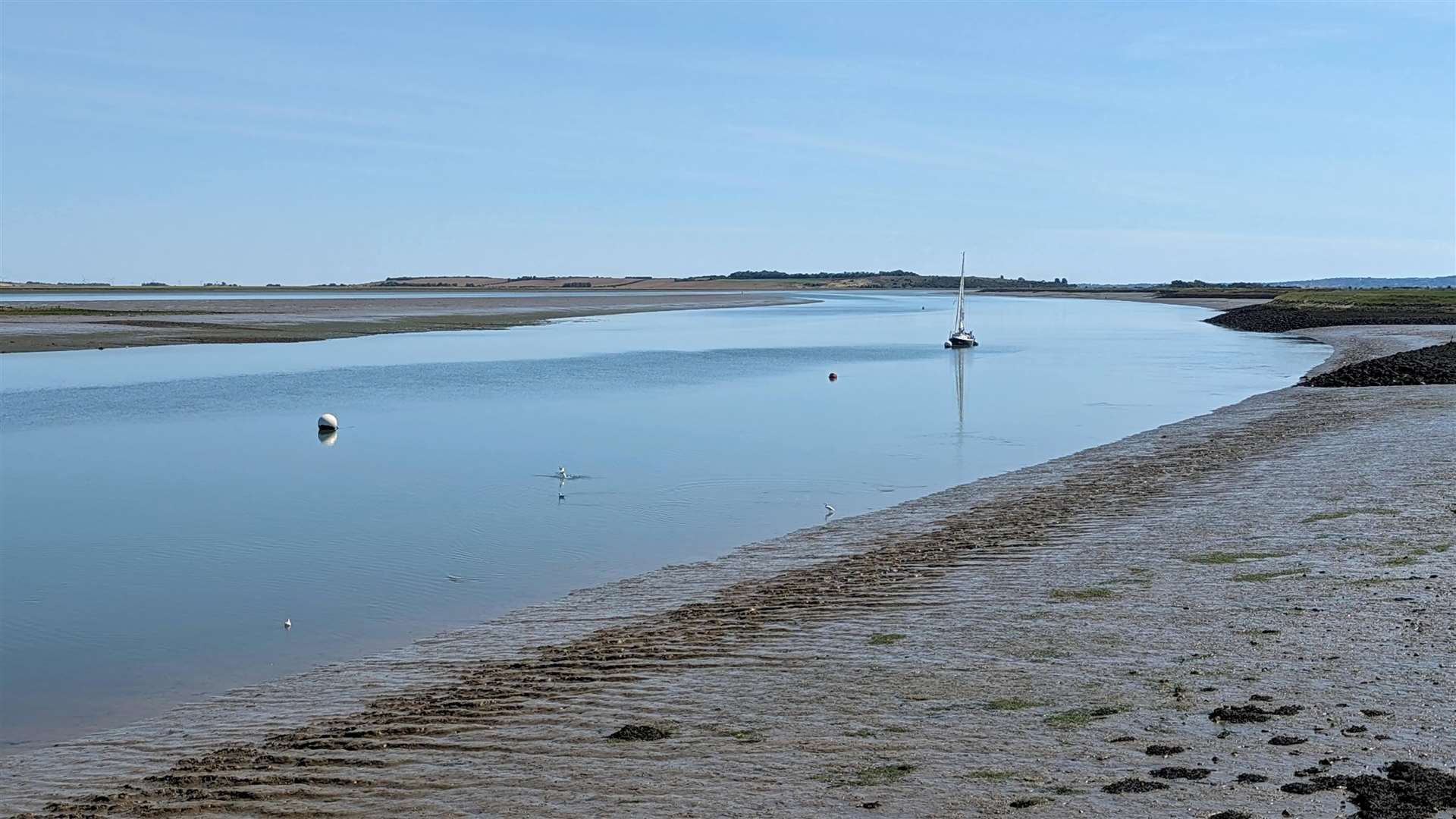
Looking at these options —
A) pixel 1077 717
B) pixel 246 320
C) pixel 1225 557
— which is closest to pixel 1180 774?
pixel 1077 717

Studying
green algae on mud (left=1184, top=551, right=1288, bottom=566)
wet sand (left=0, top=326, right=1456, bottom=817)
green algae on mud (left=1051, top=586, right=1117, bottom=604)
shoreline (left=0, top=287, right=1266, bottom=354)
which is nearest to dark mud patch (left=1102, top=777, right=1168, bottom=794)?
wet sand (left=0, top=326, right=1456, bottom=817)

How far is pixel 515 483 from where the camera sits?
2212 centimetres

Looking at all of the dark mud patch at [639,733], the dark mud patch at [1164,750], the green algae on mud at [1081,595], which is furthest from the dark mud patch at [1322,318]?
the dark mud patch at [639,733]

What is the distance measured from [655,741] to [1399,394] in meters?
28.4

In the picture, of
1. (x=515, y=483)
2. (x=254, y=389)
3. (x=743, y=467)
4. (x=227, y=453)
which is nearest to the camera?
(x=515, y=483)

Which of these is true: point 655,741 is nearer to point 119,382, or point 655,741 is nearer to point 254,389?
point 254,389

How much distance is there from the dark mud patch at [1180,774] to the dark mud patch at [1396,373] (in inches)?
1209

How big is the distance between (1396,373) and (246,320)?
245 feet

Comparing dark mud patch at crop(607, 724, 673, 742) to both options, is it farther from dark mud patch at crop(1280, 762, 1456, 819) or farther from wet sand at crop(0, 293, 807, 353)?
wet sand at crop(0, 293, 807, 353)

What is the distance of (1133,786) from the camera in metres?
7.41

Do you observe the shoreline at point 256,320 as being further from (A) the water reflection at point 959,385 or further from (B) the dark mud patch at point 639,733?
(B) the dark mud patch at point 639,733

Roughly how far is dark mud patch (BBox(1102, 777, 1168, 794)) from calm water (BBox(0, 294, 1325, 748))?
716cm

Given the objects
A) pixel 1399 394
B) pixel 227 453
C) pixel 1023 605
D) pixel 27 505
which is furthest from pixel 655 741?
pixel 1399 394

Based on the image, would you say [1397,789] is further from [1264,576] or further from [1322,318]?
[1322,318]
